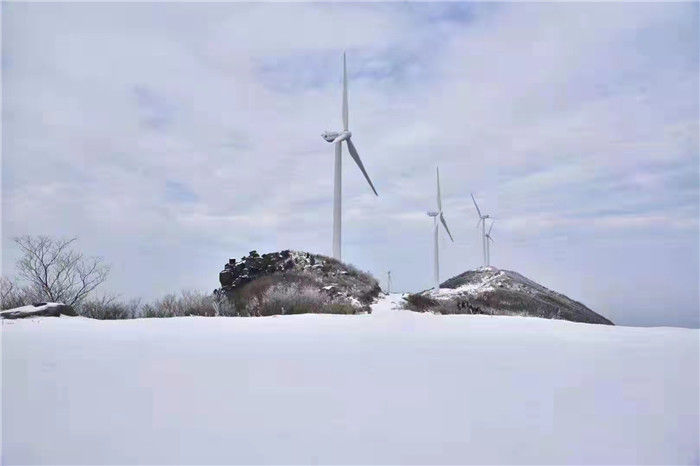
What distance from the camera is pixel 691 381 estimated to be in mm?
4781

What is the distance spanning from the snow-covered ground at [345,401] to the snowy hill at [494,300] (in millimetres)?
14978

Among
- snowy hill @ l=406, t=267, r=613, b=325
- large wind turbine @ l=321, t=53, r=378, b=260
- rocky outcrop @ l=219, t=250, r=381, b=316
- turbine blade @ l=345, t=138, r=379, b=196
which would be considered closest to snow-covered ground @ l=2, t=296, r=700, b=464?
rocky outcrop @ l=219, t=250, r=381, b=316

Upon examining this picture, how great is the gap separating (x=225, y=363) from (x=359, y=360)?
54.6 inches

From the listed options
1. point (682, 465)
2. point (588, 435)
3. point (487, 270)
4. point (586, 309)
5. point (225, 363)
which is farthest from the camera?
point (487, 270)

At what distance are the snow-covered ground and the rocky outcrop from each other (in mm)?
10663

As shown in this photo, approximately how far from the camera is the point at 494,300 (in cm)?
3478

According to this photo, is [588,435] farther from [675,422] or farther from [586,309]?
[586,309]

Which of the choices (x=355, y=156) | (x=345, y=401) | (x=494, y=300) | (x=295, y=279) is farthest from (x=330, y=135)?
(x=345, y=401)

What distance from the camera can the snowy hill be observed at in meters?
24.0

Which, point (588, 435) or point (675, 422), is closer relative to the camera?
point (588, 435)

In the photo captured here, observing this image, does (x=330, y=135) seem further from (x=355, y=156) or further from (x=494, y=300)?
(x=494, y=300)

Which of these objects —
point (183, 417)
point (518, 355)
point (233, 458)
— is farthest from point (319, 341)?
point (233, 458)

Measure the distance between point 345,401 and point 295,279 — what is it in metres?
18.3

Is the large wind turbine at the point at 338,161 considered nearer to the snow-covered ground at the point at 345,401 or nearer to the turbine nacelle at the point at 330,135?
the turbine nacelle at the point at 330,135
